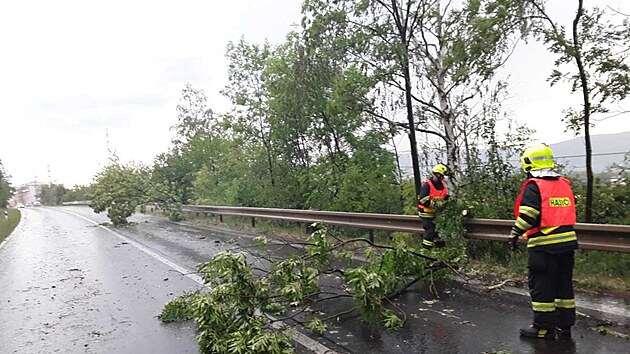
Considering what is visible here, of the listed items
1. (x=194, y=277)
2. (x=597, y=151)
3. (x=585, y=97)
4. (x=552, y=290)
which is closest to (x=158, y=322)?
(x=194, y=277)

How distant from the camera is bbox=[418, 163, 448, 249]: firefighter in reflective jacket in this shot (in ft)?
23.8

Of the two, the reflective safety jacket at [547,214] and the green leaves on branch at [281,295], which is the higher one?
the reflective safety jacket at [547,214]

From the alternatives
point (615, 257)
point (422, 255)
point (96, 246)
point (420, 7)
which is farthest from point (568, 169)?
point (96, 246)

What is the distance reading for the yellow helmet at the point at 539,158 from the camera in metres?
4.35

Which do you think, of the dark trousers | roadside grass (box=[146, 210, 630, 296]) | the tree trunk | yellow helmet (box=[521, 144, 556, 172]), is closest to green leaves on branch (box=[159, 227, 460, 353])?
roadside grass (box=[146, 210, 630, 296])

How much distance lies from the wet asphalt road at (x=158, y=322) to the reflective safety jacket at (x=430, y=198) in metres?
1.35

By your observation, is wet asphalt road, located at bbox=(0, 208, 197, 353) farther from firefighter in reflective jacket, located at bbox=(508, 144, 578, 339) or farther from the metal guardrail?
the metal guardrail

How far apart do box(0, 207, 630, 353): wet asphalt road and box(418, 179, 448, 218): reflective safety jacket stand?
1.35 meters

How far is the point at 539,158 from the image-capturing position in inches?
172

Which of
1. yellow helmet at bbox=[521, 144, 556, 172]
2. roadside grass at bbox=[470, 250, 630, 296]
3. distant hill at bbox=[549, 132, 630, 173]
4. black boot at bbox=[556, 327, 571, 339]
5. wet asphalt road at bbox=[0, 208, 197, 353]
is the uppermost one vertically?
distant hill at bbox=[549, 132, 630, 173]

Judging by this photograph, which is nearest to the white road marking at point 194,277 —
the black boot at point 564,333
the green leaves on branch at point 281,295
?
the green leaves on branch at point 281,295

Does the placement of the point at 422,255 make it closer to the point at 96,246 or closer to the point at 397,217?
the point at 397,217

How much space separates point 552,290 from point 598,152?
247 inches

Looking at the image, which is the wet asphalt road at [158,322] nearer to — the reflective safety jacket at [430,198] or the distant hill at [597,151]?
the reflective safety jacket at [430,198]
